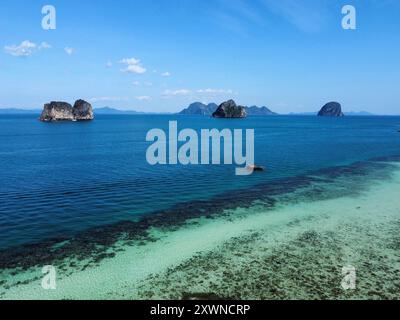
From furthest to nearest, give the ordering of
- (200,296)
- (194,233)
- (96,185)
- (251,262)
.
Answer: (96,185)
(194,233)
(251,262)
(200,296)

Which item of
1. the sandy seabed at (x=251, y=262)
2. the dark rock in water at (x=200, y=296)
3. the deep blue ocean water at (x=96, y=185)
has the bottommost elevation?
the dark rock in water at (x=200, y=296)

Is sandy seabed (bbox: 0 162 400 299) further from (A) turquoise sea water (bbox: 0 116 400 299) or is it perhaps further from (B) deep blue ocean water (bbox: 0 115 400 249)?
(B) deep blue ocean water (bbox: 0 115 400 249)

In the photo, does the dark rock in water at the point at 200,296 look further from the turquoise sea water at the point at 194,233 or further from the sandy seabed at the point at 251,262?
the turquoise sea water at the point at 194,233

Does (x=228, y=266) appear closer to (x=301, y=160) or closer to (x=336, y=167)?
(x=336, y=167)

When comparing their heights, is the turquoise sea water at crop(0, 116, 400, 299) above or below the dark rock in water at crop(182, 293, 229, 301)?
above

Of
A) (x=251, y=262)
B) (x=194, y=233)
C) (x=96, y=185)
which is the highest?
(x=96, y=185)

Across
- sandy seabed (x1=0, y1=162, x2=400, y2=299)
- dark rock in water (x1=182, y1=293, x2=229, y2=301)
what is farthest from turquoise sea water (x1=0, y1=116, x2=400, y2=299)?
dark rock in water (x1=182, y1=293, x2=229, y2=301)

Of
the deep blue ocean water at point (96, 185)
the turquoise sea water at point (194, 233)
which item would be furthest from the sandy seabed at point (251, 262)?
the deep blue ocean water at point (96, 185)

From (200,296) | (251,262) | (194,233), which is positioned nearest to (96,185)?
(194,233)

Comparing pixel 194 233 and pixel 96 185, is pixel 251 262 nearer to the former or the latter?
pixel 194 233

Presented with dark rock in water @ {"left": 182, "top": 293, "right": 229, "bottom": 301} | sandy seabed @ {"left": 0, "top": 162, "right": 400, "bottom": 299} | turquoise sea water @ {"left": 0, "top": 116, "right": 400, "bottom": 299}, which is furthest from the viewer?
turquoise sea water @ {"left": 0, "top": 116, "right": 400, "bottom": 299}

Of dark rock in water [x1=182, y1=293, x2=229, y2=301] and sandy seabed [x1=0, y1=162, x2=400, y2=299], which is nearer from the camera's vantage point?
dark rock in water [x1=182, y1=293, x2=229, y2=301]

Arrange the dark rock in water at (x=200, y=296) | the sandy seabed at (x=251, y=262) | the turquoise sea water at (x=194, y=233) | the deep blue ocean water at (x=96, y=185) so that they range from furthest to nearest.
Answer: the deep blue ocean water at (x=96, y=185), the turquoise sea water at (x=194, y=233), the sandy seabed at (x=251, y=262), the dark rock in water at (x=200, y=296)

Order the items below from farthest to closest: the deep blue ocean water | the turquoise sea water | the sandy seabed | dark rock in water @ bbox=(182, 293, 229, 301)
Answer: the deep blue ocean water < the turquoise sea water < the sandy seabed < dark rock in water @ bbox=(182, 293, 229, 301)
